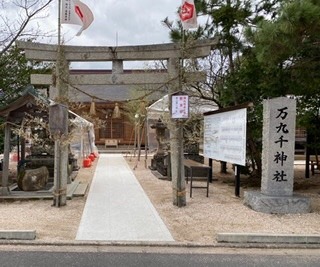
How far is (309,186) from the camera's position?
13.2 m

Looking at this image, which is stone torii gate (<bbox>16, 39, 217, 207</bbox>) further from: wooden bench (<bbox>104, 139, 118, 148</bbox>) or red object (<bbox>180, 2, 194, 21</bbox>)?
wooden bench (<bbox>104, 139, 118, 148</bbox>)

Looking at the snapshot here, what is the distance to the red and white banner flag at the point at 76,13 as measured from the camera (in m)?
9.17

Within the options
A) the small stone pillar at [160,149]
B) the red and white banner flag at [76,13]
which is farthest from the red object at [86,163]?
the red and white banner flag at [76,13]

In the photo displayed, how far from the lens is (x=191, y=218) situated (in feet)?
26.9

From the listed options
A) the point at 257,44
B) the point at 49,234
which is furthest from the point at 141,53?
the point at 49,234

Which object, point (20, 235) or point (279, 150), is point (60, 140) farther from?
point (279, 150)

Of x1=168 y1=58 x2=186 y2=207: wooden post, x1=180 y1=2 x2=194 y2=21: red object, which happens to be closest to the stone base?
x1=168 y1=58 x2=186 y2=207: wooden post

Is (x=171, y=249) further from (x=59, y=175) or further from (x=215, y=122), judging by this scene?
(x=215, y=122)

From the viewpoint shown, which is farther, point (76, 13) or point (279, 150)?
point (76, 13)

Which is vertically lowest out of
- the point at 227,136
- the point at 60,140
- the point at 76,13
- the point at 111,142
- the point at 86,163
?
the point at 86,163

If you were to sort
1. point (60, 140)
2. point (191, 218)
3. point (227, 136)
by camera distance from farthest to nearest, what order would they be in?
point (227, 136)
point (60, 140)
point (191, 218)

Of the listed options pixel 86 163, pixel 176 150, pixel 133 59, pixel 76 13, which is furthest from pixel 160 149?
pixel 76 13

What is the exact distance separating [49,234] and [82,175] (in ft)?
30.3

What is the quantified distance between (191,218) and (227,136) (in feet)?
10.8
